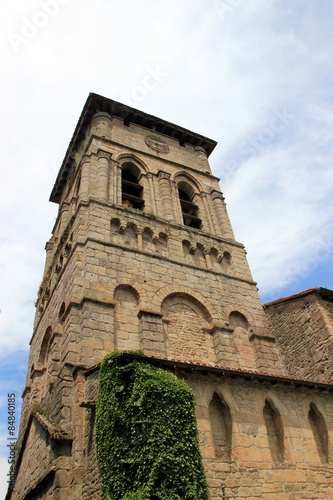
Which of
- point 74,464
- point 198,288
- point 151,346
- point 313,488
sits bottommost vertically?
point 313,488

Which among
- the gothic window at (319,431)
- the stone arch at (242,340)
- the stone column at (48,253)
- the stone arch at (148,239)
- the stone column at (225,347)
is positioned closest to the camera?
the gothic window at (319,431)

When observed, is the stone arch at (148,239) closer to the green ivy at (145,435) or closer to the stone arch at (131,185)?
the stone arch at (131,185)

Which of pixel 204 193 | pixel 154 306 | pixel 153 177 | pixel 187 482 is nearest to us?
pixel 187 482

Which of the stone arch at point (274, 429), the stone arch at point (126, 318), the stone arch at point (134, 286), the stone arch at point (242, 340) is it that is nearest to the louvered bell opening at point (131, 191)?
the stone arch at point (134, 286)

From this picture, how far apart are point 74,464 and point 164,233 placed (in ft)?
26.1

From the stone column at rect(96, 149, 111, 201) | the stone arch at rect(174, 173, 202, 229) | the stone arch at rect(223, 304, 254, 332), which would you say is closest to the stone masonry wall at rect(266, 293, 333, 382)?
the stone arch at rect(223, 304, 254, 332)

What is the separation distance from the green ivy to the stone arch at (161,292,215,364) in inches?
118

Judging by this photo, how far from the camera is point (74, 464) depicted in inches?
318

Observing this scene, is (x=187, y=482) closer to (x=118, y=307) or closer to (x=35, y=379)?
(x=118, y=307)

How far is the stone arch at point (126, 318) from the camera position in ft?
34.4

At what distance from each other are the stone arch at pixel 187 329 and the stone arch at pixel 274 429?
2.41 m

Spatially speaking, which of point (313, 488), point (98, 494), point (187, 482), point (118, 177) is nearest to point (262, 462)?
point (313, 488)

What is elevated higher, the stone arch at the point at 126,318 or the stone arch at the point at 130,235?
the stone arch at the point at 130,235

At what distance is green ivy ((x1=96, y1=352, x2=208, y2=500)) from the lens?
22.4ft
